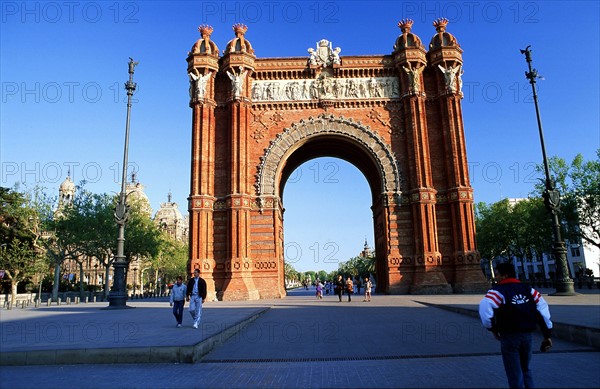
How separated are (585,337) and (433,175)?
77.6 ft

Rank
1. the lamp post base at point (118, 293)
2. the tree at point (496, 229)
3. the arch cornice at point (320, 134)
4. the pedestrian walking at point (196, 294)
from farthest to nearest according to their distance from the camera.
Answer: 1. the tree at point (496, 229)
2. the arch cornice at point (320, 134)
3. the lamp post base at point (118, 293)
4. the pedestrian walking at point (196, 294)

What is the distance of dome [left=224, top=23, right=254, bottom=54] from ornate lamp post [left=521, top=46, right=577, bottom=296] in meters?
19.2

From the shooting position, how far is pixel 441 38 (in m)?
32.2

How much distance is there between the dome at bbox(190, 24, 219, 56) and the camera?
32.1 meters

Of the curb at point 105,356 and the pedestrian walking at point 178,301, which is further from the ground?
the pedestrian walking at point 178,301

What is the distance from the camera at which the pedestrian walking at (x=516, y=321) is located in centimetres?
483

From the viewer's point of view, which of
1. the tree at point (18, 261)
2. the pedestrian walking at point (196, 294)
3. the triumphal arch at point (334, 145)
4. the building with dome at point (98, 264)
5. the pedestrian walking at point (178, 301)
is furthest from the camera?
the building with dome at point (98, 264)

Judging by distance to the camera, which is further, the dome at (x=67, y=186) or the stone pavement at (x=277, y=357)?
the dome at (x=67, y=186)

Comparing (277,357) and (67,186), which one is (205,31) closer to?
(277,357)

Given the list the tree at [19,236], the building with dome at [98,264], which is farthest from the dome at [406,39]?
the building with dome at [98,264]

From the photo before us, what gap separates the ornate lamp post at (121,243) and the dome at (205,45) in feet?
30.0

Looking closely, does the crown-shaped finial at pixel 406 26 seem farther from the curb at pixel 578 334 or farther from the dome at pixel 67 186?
the dome at pixel 67 186

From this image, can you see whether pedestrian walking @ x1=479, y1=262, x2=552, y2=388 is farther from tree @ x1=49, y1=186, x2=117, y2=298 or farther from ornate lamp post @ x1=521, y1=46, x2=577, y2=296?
tree @ x1=49, y1=186, x2=117, y2=298

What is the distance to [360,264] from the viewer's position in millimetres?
109688
